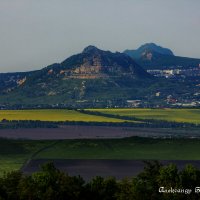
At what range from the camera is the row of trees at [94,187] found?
72188mm

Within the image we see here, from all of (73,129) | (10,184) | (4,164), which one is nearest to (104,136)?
(73,129)

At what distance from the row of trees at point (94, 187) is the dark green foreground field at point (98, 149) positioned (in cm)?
4391

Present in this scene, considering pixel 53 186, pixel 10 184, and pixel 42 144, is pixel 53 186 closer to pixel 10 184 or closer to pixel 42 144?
pixel 10 184

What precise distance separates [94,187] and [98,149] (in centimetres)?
6750

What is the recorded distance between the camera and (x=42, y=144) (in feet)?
500

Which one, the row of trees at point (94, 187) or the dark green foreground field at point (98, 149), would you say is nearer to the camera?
the row of trees at point (94, 187)

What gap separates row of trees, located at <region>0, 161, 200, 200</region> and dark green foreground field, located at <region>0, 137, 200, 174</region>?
1729 inches

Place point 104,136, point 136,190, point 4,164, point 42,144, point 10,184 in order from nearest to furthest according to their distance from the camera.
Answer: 1. point 136,190
2. point 10,184
3. point 4,164
4. point 42,144
5. point 104,136

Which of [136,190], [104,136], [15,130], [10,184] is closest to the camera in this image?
[136,190]

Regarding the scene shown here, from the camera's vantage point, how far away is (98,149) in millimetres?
142750

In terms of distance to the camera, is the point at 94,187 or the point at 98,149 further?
the point at 98,149

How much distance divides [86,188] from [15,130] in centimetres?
12024

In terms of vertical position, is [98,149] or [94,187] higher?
[94,187]

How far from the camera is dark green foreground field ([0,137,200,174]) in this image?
5177 inches
